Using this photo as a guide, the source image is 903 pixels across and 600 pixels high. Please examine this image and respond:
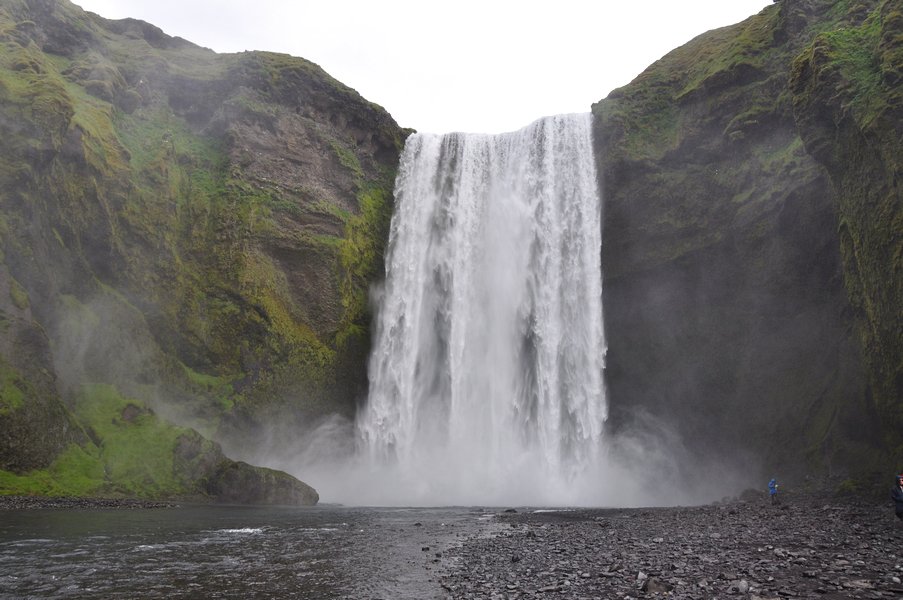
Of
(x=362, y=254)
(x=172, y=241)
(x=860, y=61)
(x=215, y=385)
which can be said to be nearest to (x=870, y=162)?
(x=860, y=61)

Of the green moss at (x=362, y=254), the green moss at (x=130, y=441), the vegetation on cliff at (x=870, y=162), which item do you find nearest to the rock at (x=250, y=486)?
the green moss at (x=130, y=441)

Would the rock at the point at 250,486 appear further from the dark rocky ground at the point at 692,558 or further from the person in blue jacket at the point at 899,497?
the person in blue jacket at the point at 899,497

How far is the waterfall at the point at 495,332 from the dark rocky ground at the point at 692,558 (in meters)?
16.7

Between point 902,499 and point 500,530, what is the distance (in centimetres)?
1032

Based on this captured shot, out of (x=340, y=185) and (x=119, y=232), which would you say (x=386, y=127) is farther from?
(x=119, y=232)

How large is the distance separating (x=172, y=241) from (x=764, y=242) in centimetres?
3602

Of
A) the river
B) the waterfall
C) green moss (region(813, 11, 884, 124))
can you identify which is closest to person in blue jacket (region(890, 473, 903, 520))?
the river

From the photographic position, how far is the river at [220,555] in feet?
31.7

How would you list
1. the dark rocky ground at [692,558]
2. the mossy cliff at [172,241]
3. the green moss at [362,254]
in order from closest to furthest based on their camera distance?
the dark rocky ground at [692,558], the mossy cliff at [172,241], the green moss at [362,254]

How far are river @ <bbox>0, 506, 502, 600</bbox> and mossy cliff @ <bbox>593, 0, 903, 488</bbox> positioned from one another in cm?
1855

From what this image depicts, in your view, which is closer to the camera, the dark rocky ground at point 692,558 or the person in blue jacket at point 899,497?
the dark rocky ground at point 692,558

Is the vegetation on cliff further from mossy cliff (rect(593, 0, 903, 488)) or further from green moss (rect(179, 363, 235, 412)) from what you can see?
green moss (rect(179, 363, 235, 412))

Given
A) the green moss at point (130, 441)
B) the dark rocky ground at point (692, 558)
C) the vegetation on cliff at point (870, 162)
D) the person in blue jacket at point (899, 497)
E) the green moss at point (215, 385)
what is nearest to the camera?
the dark rocky ground at point (692, 558)

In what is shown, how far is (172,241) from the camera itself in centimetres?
3884
